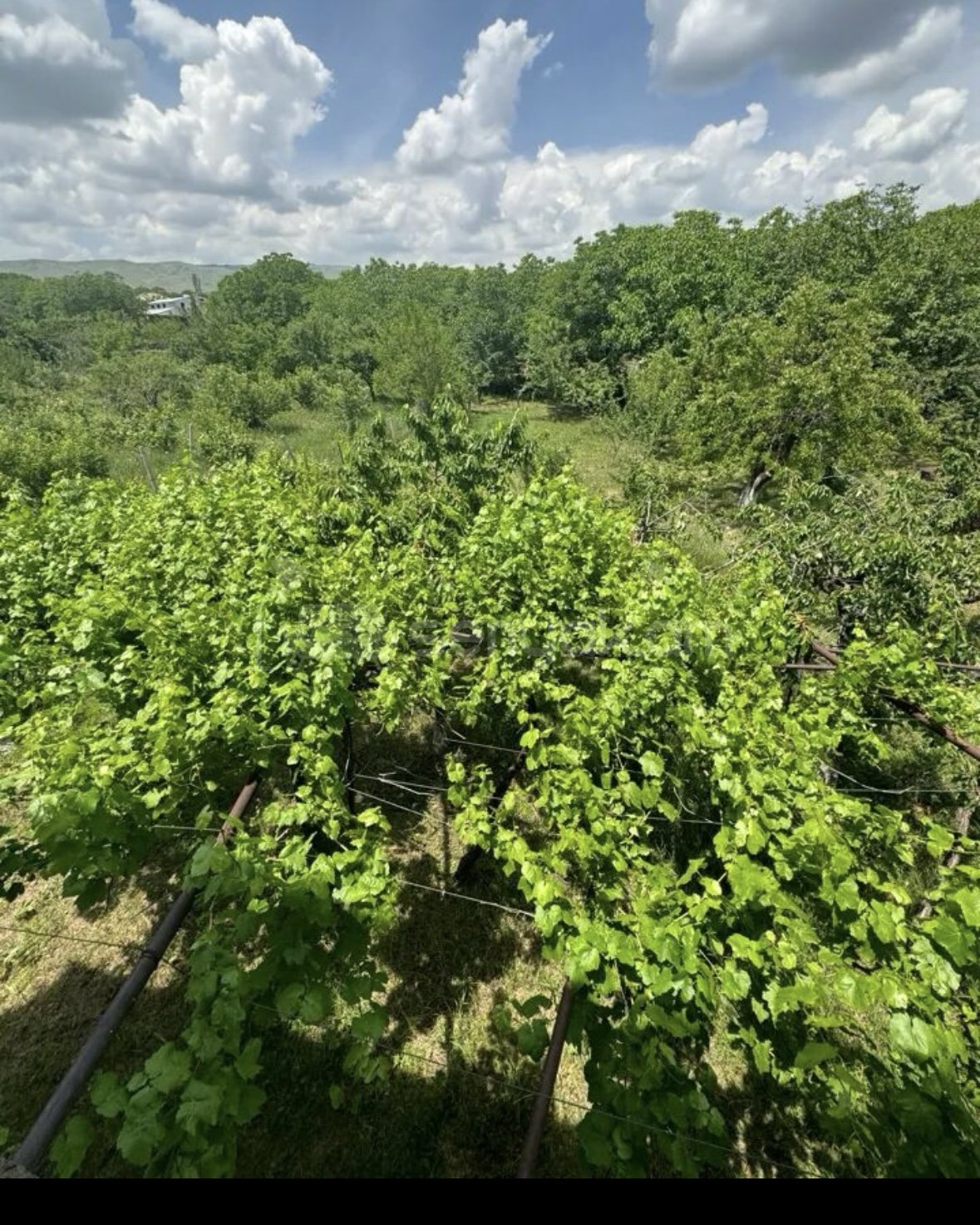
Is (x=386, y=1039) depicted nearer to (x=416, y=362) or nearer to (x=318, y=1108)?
(x=318, y=1108)

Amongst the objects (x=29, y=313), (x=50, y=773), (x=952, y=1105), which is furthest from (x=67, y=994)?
(x=29, y=313)

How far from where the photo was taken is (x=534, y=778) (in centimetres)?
594

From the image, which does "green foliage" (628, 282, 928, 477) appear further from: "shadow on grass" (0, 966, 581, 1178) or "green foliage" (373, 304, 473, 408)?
"green foliage" (373, 304, 473, 408)

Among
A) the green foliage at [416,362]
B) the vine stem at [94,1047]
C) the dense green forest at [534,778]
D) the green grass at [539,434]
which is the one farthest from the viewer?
the green foliage at [416,362]

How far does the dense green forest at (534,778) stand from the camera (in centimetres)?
240

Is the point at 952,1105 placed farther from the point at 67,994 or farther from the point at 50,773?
the point at 67,994

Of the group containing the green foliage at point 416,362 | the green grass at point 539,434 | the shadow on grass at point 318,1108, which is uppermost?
the green foliage at point 416,362

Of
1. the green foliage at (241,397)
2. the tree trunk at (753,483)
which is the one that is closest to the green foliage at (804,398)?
the tree trunk at (753,483)

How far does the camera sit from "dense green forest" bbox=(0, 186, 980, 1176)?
240cm

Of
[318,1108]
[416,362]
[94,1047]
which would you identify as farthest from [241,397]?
[94,1047]

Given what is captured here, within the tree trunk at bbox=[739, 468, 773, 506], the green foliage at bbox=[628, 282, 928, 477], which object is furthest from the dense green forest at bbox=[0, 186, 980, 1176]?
the tree trunk at bbox=[739, 468, 773, 506]

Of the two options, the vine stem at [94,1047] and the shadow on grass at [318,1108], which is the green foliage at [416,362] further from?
the vine stem at [94,1047]

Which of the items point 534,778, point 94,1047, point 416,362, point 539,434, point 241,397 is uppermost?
point 416,362
